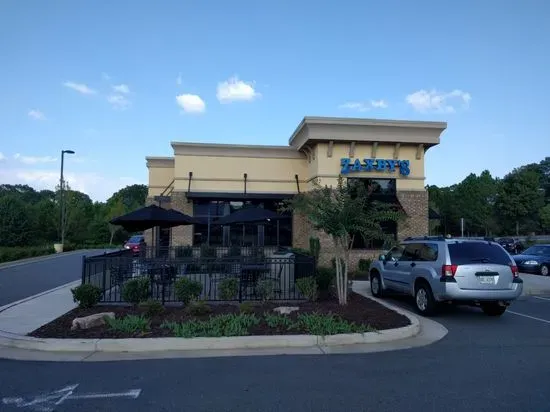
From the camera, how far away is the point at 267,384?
539cm

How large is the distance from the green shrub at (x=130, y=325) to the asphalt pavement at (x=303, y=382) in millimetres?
1258

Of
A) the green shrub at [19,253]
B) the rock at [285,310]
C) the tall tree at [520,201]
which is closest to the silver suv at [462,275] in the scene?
the rock at [285,310]

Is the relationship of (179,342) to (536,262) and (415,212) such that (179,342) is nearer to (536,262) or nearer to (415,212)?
(415,212)

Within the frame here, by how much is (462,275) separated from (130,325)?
6.66 meters

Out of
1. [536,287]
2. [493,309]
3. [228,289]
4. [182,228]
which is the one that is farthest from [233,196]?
[493,309]

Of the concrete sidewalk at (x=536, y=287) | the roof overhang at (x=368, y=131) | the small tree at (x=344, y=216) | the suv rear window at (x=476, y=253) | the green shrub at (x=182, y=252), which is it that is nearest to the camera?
the suv rear window at (x=476, y=253)

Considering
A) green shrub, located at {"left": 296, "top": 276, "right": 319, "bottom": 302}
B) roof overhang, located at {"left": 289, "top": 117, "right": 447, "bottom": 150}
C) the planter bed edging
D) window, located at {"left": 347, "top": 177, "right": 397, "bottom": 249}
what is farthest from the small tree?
window, located at {"left": 347, "top": 177, "right": 397, "bottom": 249}

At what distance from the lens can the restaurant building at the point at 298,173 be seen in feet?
70.3

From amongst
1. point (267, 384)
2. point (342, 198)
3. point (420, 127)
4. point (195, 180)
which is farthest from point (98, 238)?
point (267, 384)

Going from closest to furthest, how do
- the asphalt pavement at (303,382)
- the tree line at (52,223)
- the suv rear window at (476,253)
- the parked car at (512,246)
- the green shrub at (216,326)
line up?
the asphalt pavement at (303,382) < the green shrub at (216,326) < the suv rear window at (476,253) < the parked car at (512,246) < the tree line at (52,223)

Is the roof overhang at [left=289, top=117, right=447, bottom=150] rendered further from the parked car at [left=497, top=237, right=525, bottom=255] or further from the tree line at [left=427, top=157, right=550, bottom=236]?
the tree line at [left=427, top=157, right=550, bottom=236]

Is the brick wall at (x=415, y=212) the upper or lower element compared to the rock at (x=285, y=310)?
upper

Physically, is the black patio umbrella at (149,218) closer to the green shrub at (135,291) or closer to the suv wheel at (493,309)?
the green shrub at (135,291)

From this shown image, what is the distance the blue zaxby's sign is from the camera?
21.5 m
